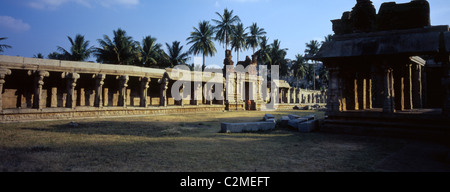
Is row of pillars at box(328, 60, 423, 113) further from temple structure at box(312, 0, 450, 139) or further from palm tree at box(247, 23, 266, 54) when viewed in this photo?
palm tree at box(247, 23, 266, 54)

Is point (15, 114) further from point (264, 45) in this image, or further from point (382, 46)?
point (264, 45)

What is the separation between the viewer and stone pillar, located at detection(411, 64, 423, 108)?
12.5 m

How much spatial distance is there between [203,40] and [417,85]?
33.5 metres

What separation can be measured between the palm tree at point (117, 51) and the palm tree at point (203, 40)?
10324 mm

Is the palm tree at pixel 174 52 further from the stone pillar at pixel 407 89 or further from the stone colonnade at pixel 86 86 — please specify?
the stone pillar at pixel 407 89

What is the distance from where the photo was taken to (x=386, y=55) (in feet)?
29.3

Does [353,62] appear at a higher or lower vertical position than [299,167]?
higher

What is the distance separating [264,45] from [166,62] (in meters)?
24.4

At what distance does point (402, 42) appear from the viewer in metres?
8.70

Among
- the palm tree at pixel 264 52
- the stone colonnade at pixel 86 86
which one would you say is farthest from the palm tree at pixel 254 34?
the stone colonnade at pixel 86 86

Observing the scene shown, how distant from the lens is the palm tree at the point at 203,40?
135 feet

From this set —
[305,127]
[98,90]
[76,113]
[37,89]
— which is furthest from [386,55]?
[37,89]

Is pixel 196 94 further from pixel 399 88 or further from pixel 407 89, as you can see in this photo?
pixel 407 89

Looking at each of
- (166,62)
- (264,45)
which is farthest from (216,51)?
(264,45)
